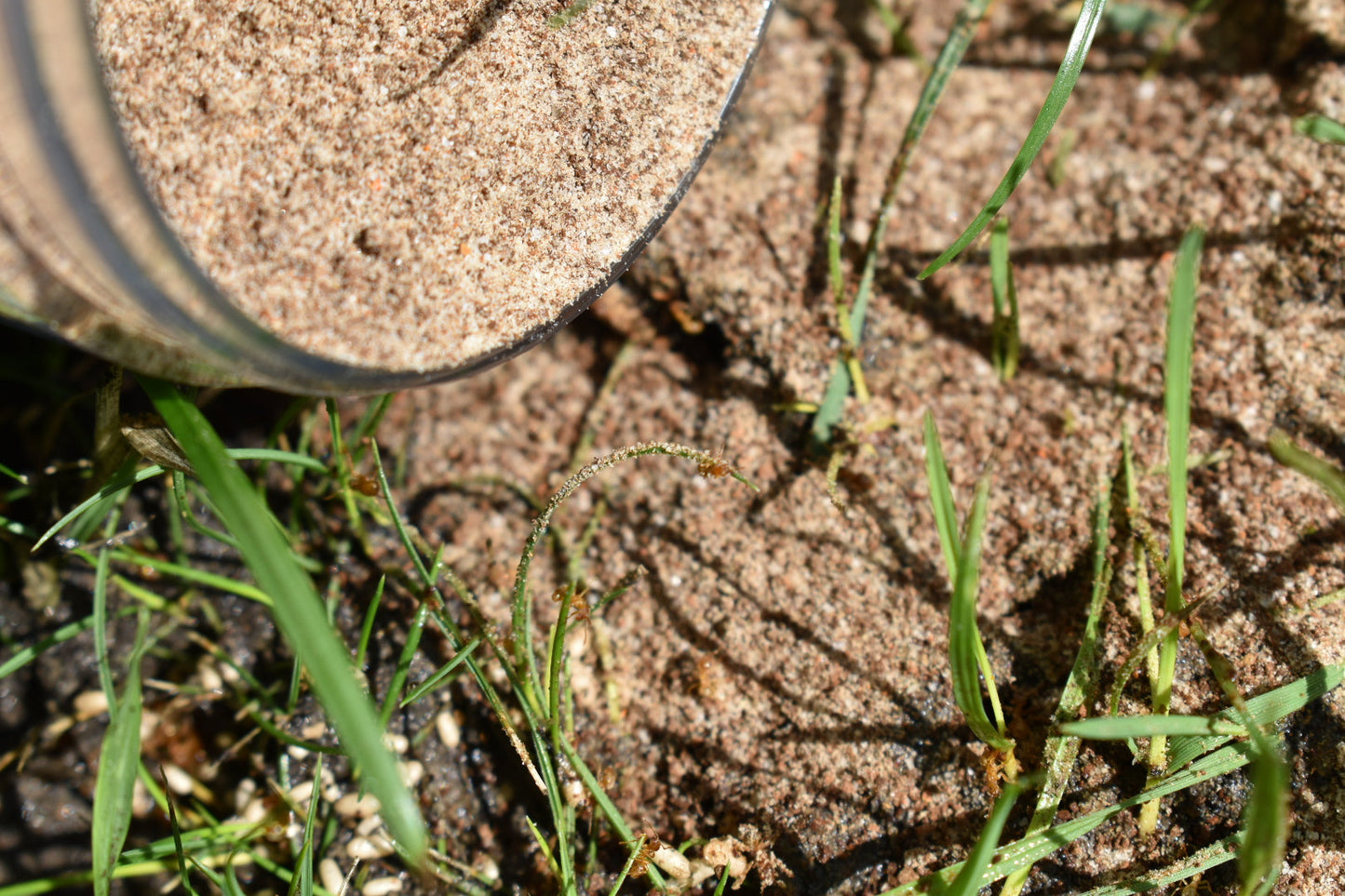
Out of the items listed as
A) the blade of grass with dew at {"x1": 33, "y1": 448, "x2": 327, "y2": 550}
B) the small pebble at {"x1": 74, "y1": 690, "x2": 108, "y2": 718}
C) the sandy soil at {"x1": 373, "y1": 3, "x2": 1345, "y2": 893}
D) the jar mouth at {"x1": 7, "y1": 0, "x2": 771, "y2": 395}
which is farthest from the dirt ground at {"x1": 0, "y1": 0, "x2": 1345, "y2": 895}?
the jar mouth at {"x1": 7, "y1": 0, "x2": 771, "y2": 395}

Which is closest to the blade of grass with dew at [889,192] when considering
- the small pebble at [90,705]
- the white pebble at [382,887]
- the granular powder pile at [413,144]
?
the granular powder pile at [413,144]

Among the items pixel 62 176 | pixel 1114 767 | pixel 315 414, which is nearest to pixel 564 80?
pixel 62 176

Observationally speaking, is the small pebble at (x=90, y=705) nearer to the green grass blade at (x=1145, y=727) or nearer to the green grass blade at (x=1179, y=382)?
the green grass blade at (x=1145, y=727)

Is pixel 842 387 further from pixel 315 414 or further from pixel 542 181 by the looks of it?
pixel 315 414

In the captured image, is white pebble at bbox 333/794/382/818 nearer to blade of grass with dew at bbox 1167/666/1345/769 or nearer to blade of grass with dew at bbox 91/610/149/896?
blade of grass with dew at bbox 91/610/149/896

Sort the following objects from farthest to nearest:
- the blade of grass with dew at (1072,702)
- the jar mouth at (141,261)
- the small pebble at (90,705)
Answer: the small pebble at (90,705) < the blade of grass with dew at (1072,702) < the jar mouth at (141,261)

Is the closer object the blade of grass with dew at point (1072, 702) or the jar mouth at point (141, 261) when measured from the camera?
the jar mouth at point (141, 261)
